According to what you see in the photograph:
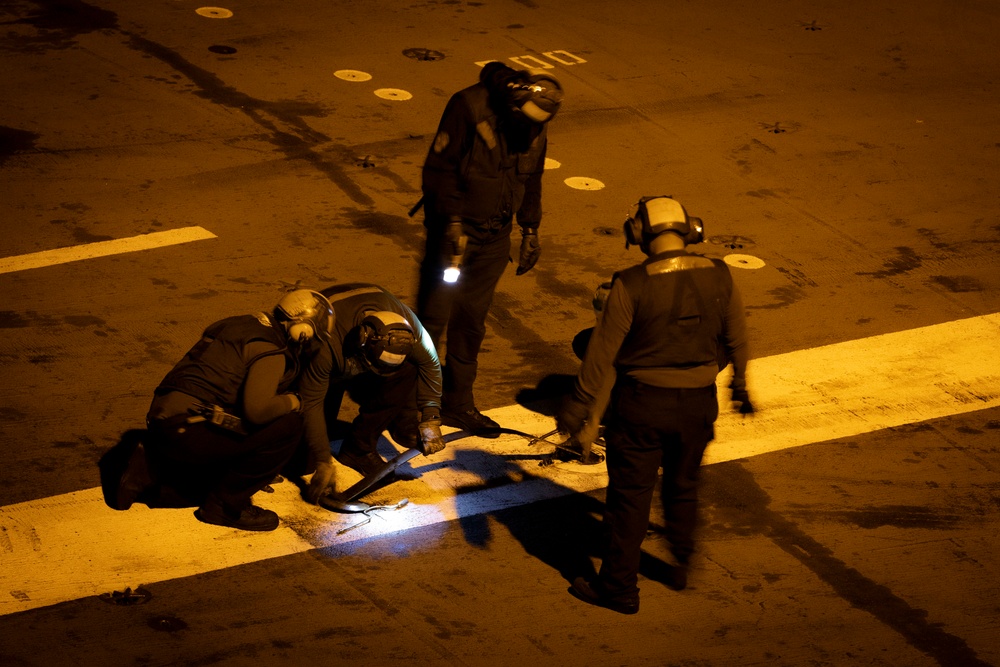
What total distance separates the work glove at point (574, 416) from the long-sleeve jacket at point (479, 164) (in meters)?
1.55

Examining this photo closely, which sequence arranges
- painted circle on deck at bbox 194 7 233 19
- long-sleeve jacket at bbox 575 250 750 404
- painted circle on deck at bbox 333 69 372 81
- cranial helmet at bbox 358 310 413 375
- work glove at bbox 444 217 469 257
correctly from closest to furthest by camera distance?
long-sleeve jacket at bbox 575 250 750 404
cranial helmet at bbox 358 310 413 375
work glove at bbox 444 217 469 257
painted circle on deck at bbox 333 69 372 81
painted circle on deck at bbox 194 7 233 19

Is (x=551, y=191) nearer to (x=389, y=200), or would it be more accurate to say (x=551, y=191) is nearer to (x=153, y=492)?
(x=389, y=200)

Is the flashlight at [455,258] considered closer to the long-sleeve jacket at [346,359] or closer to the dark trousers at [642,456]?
the long-sleeve jacket at [346,359]

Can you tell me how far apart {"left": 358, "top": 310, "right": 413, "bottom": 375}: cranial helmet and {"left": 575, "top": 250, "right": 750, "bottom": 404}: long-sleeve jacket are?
3.27ft

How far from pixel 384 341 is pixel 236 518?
1.18 m

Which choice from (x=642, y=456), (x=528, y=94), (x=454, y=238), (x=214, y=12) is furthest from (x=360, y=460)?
(x=214, y=12)

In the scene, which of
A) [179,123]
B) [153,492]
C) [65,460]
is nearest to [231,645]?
[153,492]

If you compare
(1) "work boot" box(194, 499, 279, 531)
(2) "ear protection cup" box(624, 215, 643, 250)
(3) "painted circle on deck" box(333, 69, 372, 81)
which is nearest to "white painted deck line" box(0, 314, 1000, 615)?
(1) "work boot" box(194, 499, 279, 531)

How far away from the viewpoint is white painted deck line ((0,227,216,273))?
27.1ft

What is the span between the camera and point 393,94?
37.6 ft

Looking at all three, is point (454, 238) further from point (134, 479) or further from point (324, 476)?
point (134, 479)

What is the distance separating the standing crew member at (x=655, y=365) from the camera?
5.28 metres

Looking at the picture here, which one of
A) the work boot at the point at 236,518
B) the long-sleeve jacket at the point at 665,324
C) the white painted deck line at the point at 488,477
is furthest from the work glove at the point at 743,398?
the work boot at the point at 236,518

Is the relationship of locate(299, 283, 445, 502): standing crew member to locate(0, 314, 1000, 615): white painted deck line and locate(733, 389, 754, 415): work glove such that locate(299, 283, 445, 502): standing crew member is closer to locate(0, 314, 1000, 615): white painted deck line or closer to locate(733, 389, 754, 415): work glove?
locate(0, 314, 1000, 615): white painted deck line
